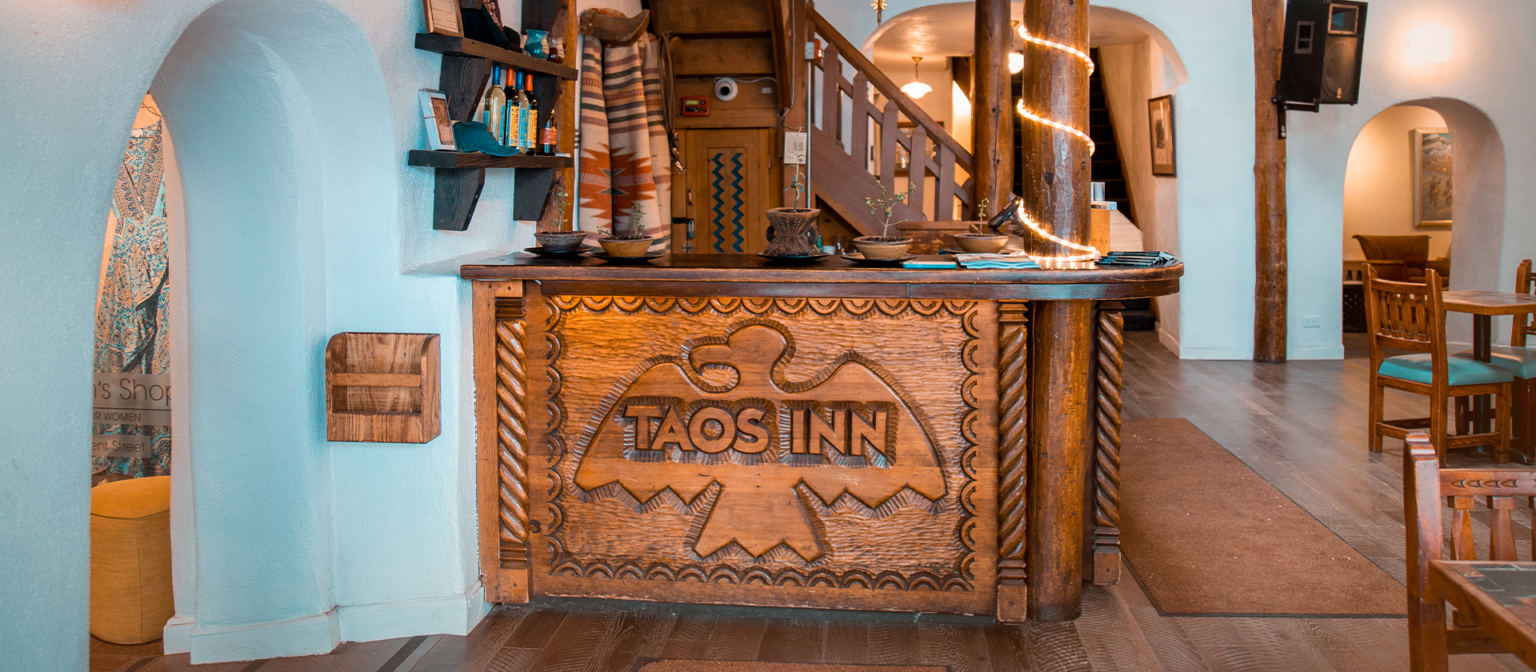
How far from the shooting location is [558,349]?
320 cm

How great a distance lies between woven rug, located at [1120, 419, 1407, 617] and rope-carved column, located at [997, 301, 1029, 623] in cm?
55

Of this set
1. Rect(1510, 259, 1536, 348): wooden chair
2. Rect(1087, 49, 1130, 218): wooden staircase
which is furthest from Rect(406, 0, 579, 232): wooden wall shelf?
Rect(1087, 49, 1130, 218): wooden staircase

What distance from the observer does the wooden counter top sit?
9.67 ft

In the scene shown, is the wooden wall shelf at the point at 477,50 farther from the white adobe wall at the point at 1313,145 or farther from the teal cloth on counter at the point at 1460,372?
the white adobe wall at the point at 1313,145

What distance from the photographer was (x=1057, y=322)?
3049 mm

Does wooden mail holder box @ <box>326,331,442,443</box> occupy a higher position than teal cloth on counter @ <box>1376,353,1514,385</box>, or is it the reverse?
wooden mail holder box @ <box>326,331,442,443</box>

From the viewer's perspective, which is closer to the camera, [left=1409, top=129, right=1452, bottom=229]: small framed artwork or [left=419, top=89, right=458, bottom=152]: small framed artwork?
[left=419, top=89, right=458, bottom=152]: small framed artwork

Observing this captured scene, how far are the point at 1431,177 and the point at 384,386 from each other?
12.5 m

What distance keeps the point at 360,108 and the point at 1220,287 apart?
711 centimetres

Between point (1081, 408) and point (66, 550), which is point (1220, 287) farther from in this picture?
point (66, 550)

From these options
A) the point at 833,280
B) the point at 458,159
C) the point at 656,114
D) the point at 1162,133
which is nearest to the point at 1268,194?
the point at 1162,133

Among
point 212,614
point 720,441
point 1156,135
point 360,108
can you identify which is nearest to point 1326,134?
point 1156,135

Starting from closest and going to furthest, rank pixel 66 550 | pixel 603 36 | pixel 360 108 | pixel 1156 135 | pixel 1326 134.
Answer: pixel 66 550 < pixel 360 108 < pixel 603 36 < pixel 1326 134 < pixel 1156 135

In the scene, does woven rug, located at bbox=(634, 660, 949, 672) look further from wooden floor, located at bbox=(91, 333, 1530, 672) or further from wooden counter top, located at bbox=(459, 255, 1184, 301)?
wooden counter top, located at bbox=(459, 255, 1184, 301)
